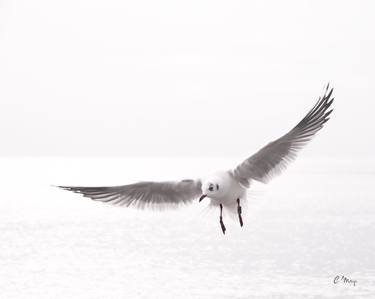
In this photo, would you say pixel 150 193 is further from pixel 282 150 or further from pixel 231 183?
pixel 282 150

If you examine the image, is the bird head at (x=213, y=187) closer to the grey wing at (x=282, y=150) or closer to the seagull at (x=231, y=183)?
the seagull at (x=231, y=183)

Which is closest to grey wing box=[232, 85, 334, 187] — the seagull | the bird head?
the seagull

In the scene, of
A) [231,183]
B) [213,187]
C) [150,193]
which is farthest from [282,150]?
[150,193]

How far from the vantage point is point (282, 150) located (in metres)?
11.4

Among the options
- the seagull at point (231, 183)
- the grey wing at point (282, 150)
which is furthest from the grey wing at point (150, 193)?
the grey wing at point (282, 150)

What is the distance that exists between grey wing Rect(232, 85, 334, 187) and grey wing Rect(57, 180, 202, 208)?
993 mm

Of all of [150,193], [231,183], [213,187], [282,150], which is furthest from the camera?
[150,193]

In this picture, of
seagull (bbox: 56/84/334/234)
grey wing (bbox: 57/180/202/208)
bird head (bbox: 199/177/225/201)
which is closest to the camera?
bird head (bbox: 199/177/225/201)

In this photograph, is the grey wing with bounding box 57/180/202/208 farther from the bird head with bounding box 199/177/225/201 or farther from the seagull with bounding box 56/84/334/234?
the bird head with bounding box 199/177/225/201

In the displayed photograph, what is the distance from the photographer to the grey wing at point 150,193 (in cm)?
1149

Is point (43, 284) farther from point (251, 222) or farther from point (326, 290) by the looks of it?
point (251, 222)

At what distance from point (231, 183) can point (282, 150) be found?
139cm

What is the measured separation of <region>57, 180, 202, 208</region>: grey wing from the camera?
11492 millimetres

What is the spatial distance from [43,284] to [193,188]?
74003 mm
